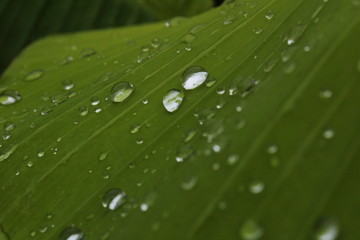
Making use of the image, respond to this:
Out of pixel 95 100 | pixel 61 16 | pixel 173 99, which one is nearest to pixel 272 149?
pixel 173 99

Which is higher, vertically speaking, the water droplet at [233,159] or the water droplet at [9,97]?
the water droplet at [233,159]

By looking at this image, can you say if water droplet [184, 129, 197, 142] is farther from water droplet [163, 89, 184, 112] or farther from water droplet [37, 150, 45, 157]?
water droplet [37, 150, 45, 157]

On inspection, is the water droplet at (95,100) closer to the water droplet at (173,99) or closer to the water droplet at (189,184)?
the water droplet at (173,99)

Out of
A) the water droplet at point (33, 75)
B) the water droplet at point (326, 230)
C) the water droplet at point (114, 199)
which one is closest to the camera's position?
the water droplet at point (326, 230)

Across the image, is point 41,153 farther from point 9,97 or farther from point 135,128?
point 9,97

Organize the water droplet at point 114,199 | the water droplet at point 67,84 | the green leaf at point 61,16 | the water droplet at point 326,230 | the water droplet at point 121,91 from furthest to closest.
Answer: the green leaf at point 61,16, the water droplet at point 67,84, the water droplet at point 121,91, the water droplet at point 114,199, the water droplet at point 326,230

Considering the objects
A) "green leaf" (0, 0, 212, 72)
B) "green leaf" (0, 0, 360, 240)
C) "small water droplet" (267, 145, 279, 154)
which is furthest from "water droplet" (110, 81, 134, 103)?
"green leaf" (0, 0, 212, 72)

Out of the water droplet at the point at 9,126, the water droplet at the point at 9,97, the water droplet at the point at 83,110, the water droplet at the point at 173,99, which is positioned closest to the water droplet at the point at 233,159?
the water droplet at the point at 173,99
